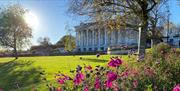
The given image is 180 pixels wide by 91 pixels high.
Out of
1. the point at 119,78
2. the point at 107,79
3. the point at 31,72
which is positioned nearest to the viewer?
the point at 107,79

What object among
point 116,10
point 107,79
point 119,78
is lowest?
point 119,78

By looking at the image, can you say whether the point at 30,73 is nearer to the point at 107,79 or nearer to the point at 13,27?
the point at 107,79

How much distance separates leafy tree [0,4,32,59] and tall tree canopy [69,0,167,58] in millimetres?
29793

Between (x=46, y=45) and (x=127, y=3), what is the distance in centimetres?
9546

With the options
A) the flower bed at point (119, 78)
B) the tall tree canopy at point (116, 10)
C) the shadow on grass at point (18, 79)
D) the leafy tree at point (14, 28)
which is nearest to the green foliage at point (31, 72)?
the shadow on grass at point (18, 79)

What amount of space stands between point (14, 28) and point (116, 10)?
31.2m

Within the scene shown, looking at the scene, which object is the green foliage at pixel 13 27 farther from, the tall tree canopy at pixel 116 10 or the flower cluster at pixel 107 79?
the flower cluster at pixel 107 79

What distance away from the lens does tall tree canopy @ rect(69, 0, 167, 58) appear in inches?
935

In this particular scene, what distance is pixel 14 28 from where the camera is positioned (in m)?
53.1

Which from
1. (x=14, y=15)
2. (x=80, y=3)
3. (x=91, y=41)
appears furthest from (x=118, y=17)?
(x=91, y=41)

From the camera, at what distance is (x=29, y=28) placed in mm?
54375

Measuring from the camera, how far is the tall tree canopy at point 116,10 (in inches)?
935

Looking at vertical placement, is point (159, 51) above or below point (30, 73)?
above

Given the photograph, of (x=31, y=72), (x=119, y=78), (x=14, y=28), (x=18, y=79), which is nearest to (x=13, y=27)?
(x=14, y=28)
